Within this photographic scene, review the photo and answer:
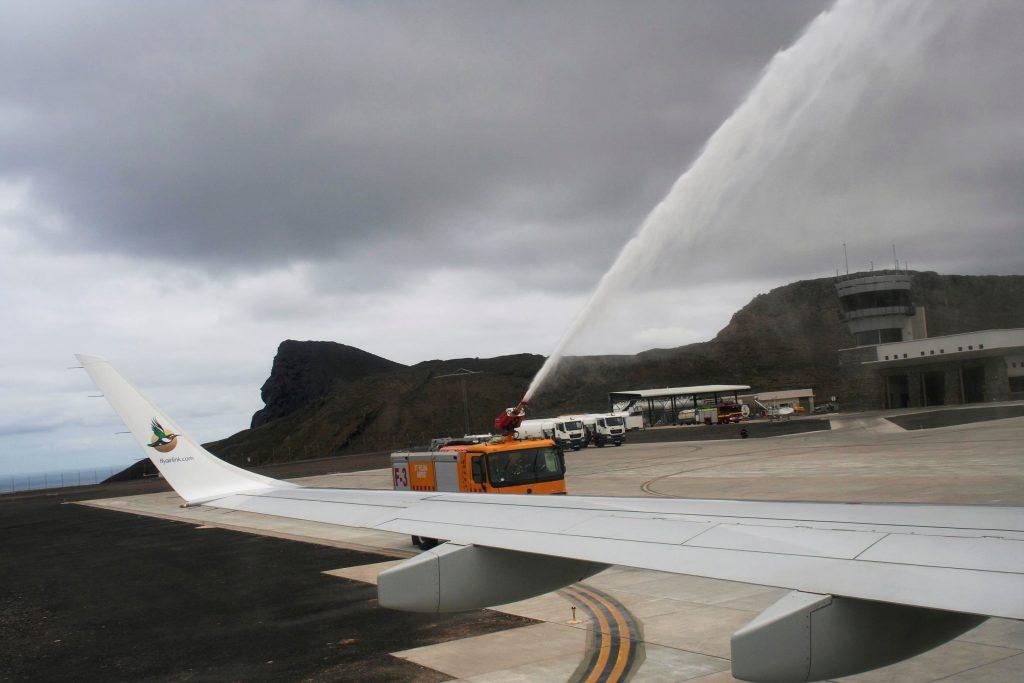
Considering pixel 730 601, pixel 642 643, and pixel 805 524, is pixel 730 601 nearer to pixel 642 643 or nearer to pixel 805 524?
pixel 642 643

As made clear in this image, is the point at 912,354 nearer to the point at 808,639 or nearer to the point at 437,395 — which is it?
the point at 437,395

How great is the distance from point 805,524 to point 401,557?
52.4 ft

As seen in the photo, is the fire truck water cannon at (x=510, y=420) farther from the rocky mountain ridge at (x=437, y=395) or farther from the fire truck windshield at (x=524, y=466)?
the rocky mountain ridge at (x=437, y=395)

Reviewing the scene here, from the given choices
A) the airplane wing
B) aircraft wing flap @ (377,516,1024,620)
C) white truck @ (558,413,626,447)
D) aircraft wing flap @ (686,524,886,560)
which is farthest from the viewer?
white truck @ (558,413,626,447)

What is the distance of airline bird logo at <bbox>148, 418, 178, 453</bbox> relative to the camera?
26.3 feet

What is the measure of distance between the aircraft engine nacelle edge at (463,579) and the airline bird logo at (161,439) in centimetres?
379

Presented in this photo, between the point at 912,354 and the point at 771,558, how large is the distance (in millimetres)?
100550

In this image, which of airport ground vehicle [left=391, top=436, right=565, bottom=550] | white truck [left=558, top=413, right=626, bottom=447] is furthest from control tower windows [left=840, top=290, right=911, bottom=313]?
airport ground vehicle [left=391, top=436, right=565, bottom=550]

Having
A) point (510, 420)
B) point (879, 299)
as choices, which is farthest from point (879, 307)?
point (510, 420)

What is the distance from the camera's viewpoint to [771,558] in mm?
4250

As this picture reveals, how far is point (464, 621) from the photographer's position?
40.2 feet

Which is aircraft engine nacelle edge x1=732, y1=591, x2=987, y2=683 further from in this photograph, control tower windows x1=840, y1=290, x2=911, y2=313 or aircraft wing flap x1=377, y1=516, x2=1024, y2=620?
control tower windows x1=840, y1=290, x2=911, y2=313

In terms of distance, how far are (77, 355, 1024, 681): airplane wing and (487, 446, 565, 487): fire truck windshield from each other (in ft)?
36.0

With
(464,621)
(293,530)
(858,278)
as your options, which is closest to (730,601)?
(464,621)
